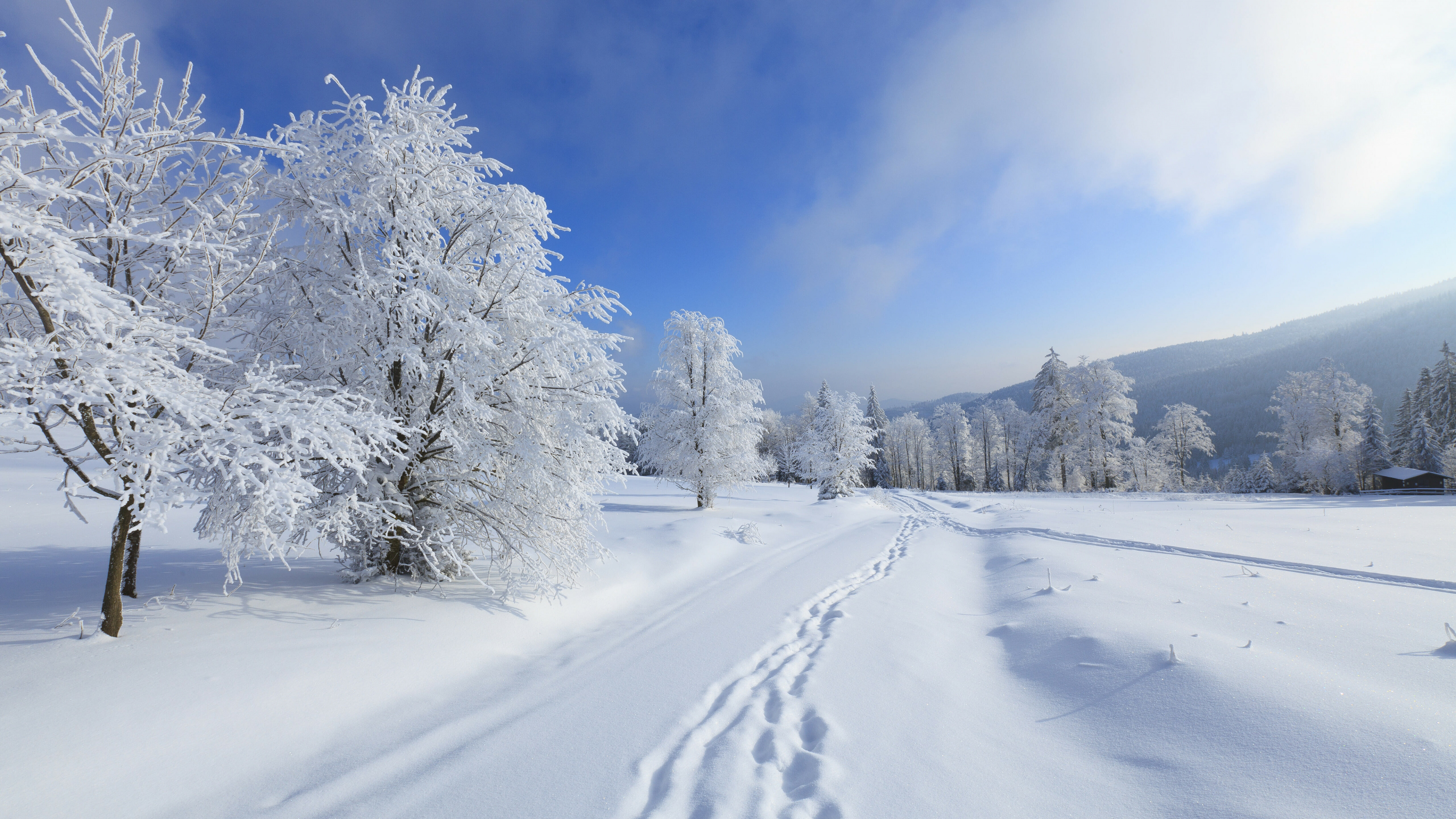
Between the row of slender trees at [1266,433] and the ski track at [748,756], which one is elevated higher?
the row of slender trees at [1266,433]

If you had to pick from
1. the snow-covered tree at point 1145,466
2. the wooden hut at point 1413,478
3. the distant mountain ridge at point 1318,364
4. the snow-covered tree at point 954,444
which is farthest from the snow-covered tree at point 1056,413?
the distant mountain ridge at point 1318,364

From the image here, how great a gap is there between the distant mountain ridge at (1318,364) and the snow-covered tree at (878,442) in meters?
26.0

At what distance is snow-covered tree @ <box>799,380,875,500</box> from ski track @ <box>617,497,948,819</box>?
26.5 meters

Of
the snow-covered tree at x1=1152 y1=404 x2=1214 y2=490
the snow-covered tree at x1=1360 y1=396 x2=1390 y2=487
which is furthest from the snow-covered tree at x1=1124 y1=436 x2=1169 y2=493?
the snow-covered tree at x1=1360 y1=396 x2=1390 y2=487

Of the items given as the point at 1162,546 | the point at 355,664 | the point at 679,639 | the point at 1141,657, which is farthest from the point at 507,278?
the point at 1162,546

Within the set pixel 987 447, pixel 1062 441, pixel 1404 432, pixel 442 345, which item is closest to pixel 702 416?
pixel 442 345

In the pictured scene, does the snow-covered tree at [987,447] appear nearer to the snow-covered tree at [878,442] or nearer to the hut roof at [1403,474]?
the snow-covered tree at [878,442]

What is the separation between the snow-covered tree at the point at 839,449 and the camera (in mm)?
31500

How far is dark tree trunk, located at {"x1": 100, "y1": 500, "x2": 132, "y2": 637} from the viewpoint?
4238 millimetres

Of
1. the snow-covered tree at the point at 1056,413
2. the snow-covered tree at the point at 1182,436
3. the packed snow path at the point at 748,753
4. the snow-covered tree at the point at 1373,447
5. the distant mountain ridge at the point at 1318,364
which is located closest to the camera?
the packed snow path at the point at 748,753

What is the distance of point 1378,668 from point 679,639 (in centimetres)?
619

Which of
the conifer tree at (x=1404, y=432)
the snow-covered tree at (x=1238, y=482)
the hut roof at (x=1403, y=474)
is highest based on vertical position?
the conifer tree at (x=1404, y=432)

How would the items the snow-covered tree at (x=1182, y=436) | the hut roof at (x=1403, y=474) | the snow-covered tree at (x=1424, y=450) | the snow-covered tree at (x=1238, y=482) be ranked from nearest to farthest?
1. the hut roof at (x=1403, y=474)
2. the snow-covered tree at (x=1424, y=450)
3. the snow-covered tree at (x=1238, y=482)
4. the snow-covered tree at (x=1182, y=436)

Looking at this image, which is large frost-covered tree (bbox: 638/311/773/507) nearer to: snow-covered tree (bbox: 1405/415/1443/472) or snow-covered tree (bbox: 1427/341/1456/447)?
snow-covered tree (bbox: 1405/415/1443/472)
